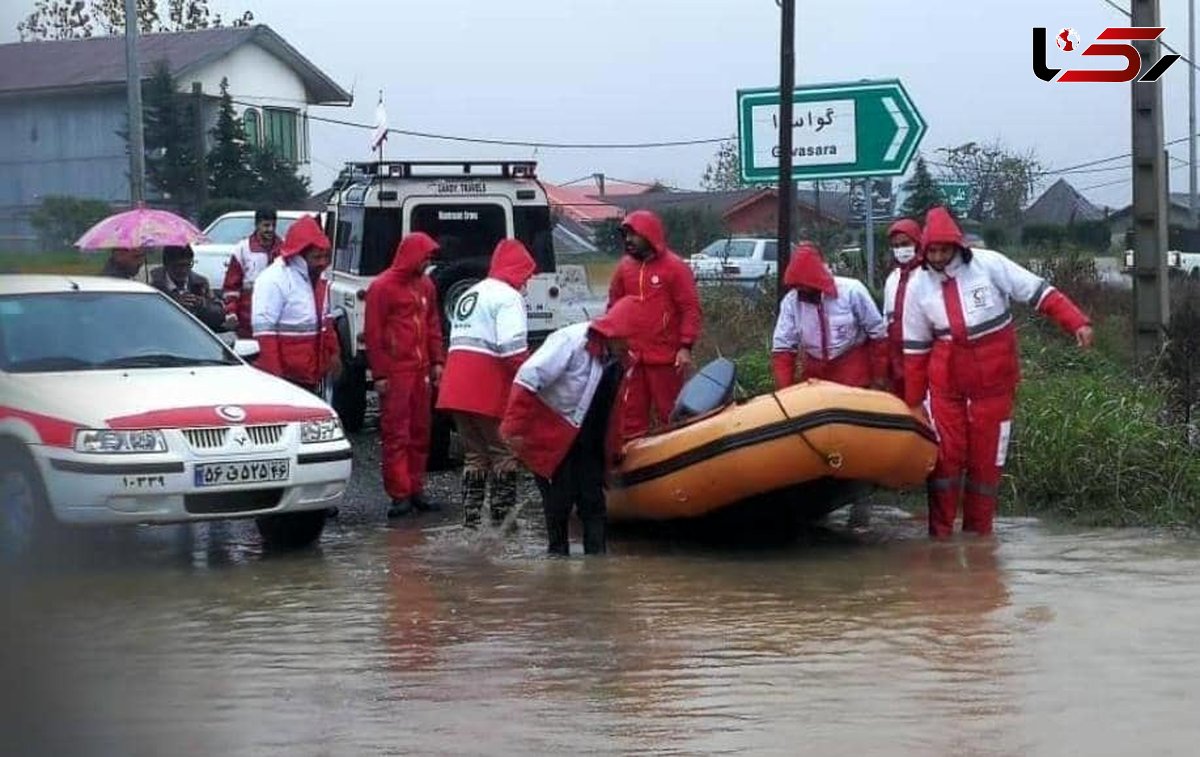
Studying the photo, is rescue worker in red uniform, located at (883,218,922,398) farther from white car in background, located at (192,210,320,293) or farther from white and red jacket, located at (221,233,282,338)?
white car in background, located at (192,210,320,293)

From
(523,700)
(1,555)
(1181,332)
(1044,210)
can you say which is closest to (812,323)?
(1181,332)

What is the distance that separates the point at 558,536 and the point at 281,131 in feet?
112

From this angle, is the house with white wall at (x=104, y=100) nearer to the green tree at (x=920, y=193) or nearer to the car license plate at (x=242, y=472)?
the car license plate at (x=242, y=472)

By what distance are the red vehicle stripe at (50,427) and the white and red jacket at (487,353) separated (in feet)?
6.84

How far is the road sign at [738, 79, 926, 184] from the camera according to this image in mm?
14570

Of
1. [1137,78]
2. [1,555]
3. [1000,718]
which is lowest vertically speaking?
[1000,718]

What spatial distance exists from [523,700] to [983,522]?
4461 mm

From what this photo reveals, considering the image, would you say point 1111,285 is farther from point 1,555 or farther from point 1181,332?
point 1,555

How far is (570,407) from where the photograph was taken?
31.9 ft

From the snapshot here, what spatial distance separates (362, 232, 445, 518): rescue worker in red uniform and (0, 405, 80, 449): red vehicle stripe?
252 centimetres

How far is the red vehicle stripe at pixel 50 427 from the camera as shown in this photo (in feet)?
30.8

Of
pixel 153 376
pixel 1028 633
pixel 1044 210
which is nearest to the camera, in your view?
pixel 1028 633

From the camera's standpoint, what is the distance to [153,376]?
10.1 m

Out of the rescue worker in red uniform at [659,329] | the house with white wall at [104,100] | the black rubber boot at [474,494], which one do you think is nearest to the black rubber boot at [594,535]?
the black rubber boot at [474,494]
